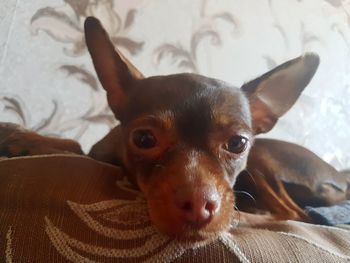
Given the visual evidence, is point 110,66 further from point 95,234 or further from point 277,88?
point 95,234

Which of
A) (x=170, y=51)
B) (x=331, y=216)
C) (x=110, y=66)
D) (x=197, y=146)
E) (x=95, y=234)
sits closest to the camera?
(x=95, y=234)

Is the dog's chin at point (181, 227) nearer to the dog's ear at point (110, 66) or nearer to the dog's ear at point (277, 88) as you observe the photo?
the dog's ear at point (110, 66)

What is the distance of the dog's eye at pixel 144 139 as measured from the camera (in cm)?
95

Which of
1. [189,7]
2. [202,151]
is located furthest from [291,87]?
[189,7]

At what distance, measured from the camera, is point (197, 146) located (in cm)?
91

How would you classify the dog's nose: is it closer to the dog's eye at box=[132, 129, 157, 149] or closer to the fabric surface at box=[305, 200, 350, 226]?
the dog's eye at box=[132, 129, 157, 149]

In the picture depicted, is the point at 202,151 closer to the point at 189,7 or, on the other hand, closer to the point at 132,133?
the point at 132,133

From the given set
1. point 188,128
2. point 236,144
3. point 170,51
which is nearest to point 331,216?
Result: point 236,144

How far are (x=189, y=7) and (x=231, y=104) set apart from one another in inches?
34.0

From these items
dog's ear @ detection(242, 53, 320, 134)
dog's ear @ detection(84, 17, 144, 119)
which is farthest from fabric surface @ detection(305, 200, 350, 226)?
dog's ear @ detection(84, 17, 144, 119)

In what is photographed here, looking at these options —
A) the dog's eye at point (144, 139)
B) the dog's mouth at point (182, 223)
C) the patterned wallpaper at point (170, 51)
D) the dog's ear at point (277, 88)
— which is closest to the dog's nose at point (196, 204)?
the dog's mouth at point (182, 223)

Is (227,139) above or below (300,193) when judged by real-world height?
above

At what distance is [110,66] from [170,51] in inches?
24.2

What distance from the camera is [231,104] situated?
1.05m
